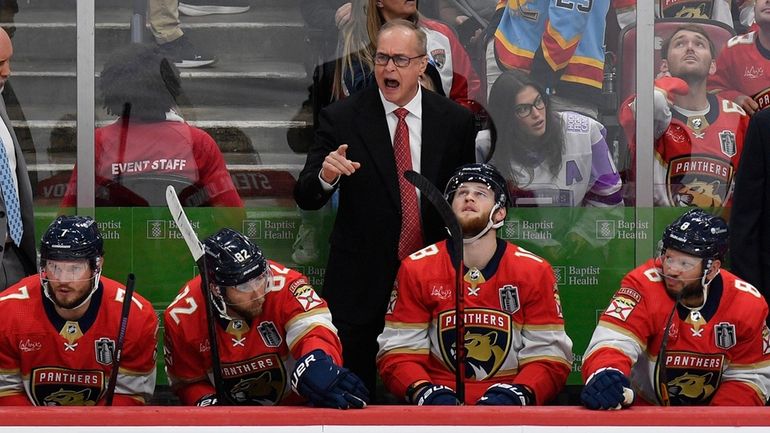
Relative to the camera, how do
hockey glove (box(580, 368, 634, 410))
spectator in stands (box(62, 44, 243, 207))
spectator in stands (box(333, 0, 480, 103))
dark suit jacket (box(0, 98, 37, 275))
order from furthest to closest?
spectator in stands (box(62, 44, 243, 207)) → spectator in stands (box(333, 0, 480, 103)) → dark suit jacket (box(0, 98, 37, 275)) → hockey glove (box(580, 368, 634, 410))

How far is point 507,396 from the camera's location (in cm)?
Result: 421

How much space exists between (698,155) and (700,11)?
53 cm

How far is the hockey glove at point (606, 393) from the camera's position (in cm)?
358

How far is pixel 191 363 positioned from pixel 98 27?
1.41m

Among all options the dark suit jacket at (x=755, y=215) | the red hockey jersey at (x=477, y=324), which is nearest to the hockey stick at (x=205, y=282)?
the red hockey jersey at (x=477, y=324)

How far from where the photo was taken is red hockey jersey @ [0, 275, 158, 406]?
4.36m

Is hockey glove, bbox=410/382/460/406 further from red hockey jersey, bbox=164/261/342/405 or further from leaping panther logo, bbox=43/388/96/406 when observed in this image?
leaping panther logo, bbox=43/388/96/406

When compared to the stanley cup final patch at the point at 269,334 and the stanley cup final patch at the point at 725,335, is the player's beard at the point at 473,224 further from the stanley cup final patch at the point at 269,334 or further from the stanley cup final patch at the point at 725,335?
the stanley cup final patch at the point at 725,335

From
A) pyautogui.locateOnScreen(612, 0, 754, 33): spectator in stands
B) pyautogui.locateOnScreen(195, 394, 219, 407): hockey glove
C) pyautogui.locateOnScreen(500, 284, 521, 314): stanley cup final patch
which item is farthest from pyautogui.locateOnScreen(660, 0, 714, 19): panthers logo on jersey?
pyautogui.locateOnScreen(195, 394, 219, 407): hockey glove

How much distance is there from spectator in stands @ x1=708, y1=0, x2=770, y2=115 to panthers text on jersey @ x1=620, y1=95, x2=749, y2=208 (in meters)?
0.04

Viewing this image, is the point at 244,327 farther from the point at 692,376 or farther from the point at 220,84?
the point at 692,376

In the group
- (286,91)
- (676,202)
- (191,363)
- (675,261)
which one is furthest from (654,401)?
(286,91)

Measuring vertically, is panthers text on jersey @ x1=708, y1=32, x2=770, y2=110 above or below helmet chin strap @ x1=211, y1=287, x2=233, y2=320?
above

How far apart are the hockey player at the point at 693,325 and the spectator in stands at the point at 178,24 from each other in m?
1.81
